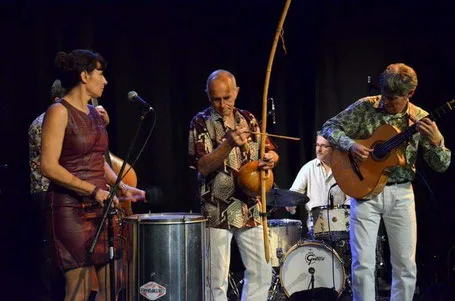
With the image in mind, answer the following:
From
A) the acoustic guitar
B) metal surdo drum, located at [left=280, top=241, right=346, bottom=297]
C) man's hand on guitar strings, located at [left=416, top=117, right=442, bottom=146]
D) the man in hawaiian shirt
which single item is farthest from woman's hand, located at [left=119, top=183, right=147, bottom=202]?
metal surdo drum, located at [left=280, top=241, right=346, bottom=297]

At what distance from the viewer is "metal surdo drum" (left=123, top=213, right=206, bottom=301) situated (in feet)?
13.4

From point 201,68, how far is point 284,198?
5.19ft

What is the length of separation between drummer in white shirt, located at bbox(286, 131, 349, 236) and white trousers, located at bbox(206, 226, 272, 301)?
2.60 meters

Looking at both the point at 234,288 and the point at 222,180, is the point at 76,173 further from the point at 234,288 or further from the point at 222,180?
the point at 234,288

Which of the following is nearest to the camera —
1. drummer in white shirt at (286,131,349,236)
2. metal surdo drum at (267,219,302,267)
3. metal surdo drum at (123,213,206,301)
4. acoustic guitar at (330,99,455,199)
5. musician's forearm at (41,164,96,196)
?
musician's forearm at (41,164,96,196)

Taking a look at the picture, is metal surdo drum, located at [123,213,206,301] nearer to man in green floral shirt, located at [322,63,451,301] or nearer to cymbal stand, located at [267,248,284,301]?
man in green floral shirt, located at [322,63,451,301]

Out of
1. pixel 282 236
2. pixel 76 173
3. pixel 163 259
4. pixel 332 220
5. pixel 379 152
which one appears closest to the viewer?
pixel 76 173

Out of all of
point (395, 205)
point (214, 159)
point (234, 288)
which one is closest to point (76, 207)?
point (214, 159)

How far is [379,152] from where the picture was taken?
16.2 ft

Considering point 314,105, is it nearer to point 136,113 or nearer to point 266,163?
point 136,113

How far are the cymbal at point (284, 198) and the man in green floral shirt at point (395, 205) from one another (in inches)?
56.9

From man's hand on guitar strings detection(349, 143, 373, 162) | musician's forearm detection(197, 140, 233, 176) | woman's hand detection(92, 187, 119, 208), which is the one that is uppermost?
man's hand on guitar strings detection(349, 143, 373, 162)

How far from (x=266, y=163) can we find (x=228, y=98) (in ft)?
1.78

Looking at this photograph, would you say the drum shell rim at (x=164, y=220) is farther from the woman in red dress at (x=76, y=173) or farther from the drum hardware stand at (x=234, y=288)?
the drum hardware stand at (x=234, y=288)
